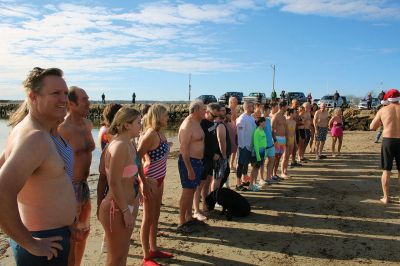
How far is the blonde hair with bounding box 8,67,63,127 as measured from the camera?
82.7 inches

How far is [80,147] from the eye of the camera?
3.64m

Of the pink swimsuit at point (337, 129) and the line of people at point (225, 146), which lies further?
the pink swimsuit at point (337, 129)

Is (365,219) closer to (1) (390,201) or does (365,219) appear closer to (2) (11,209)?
(1) (390,201)

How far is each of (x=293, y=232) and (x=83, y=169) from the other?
3423mm

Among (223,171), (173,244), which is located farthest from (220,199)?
(173,244)

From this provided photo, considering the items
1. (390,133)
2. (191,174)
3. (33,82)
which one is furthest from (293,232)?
(33,82)

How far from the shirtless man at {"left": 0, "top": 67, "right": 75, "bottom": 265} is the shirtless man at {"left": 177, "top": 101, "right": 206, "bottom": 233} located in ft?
9.73

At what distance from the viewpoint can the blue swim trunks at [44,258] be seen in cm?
196

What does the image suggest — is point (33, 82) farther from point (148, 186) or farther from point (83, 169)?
point (148, 186)

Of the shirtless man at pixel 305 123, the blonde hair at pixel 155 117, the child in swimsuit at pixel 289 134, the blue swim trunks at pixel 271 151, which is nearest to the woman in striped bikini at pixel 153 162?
the blonde hair at pixel 155 117

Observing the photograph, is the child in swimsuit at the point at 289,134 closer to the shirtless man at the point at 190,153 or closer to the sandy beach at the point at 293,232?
the sandy beach at the point at 293,232

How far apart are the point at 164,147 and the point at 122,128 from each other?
1.28 metres

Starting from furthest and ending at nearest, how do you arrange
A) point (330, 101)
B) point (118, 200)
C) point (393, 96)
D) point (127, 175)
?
point (330, 101)
point (393, 96)
point (127, 175)
point (118, 200)

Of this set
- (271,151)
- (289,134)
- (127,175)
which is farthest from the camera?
(289,134)
